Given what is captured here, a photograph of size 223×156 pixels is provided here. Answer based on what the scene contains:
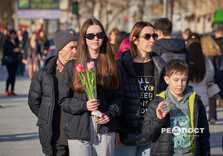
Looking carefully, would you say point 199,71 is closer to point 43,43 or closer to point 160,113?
point 160,113

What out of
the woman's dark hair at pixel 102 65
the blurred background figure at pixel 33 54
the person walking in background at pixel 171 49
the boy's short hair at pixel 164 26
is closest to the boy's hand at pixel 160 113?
the woman's dark hair at pixel 102 65

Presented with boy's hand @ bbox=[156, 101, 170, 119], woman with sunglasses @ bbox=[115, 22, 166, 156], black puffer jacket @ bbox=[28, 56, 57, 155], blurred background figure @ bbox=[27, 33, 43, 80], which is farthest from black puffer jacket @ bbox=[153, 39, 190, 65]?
blurred background figure @ bbox=[27, 33, 43, 80]

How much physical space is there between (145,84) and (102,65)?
727 millimetres

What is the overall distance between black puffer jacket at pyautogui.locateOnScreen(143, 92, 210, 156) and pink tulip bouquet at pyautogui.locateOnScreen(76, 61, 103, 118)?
1.46 feet

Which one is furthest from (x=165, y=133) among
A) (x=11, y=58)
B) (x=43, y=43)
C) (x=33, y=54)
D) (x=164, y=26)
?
(x=43, y=43)

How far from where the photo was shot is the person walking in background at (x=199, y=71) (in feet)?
28.8

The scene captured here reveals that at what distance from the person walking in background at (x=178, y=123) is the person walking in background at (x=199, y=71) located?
386cm

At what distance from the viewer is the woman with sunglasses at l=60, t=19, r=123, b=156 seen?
4906 mm

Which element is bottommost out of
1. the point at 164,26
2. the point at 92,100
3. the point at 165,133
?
the point at 165,133

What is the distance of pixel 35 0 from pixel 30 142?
42236mm

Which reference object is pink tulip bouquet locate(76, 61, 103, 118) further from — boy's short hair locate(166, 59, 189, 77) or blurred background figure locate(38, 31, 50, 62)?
blurred background figure locate(38, 31, 50, 62)

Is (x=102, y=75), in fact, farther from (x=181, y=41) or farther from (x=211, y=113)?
(x=211, y=113)

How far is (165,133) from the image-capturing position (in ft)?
15.4

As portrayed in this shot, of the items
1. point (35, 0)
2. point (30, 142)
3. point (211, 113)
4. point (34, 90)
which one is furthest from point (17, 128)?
point (35, 0)
